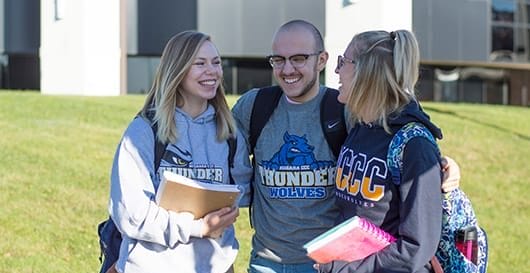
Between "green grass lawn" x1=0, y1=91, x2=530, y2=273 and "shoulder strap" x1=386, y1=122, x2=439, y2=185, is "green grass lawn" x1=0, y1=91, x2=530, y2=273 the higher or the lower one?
the lower one

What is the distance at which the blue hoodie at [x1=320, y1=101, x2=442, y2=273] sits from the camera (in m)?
3.17

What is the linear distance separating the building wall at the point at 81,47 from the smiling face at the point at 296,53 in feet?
64.7

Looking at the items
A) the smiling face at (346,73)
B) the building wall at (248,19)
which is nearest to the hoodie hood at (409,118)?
the smiling face at (346,73)

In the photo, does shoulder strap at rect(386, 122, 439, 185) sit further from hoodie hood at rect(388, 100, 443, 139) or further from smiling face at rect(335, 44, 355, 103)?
smiling face at rect(335, 44, 355, 103)

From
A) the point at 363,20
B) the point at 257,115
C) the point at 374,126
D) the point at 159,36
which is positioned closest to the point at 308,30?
the point at 257,115

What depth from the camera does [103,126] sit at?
1330 centimetres

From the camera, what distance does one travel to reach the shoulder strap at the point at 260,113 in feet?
13.6

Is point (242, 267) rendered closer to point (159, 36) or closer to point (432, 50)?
point (159, 36)

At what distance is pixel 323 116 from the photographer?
4.00m

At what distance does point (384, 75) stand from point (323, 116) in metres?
0.74

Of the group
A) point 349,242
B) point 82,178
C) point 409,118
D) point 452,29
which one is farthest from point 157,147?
point 452,29

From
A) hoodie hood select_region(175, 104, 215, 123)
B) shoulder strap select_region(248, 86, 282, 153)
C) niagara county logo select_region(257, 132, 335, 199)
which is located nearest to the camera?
hoodie hood select_region(175, 104, 215, 123)

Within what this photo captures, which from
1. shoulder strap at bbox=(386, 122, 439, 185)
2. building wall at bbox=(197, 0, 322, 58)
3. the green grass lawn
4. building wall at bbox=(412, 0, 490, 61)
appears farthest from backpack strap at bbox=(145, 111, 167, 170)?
building wall at bbox=(412, 0, 490, 61)

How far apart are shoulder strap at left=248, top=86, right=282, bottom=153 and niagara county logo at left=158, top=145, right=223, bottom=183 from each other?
1.23ft
